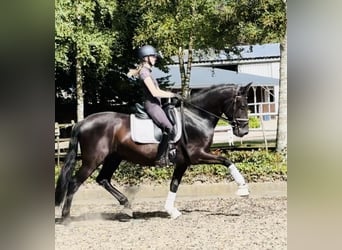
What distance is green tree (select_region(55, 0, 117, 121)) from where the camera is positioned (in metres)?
4.35

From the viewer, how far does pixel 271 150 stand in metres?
4.33

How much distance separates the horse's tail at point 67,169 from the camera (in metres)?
4.36

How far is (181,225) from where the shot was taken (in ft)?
14.2

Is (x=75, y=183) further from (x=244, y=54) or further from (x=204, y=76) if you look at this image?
(x=244, y=54)

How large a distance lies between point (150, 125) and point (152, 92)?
0.27 meters

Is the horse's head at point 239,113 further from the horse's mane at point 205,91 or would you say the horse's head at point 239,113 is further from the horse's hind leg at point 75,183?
the horse's hind leg at point 75,183

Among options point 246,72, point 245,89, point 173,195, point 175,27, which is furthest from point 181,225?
point 175,27

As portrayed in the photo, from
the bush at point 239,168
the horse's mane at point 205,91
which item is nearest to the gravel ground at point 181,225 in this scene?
the bush at point 239,168

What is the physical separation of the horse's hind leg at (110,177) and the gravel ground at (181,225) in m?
0.06
